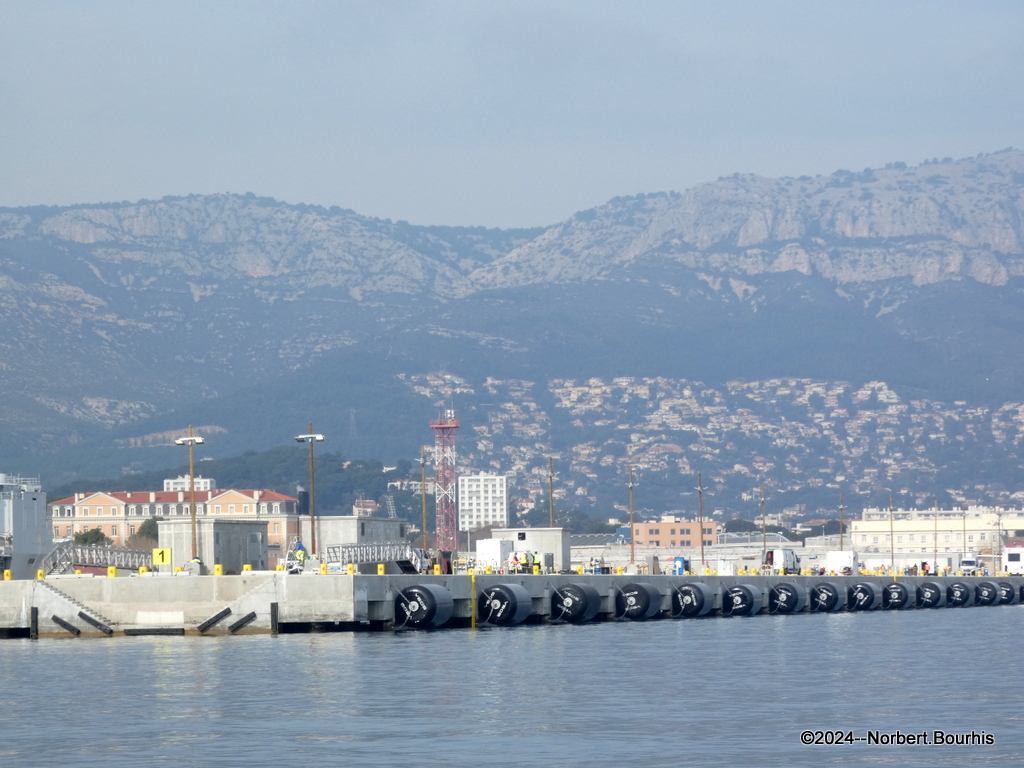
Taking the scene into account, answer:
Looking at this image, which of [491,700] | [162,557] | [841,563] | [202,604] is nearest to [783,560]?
[841,563]

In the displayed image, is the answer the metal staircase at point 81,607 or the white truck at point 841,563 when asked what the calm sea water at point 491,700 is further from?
the white truck at point 841,563

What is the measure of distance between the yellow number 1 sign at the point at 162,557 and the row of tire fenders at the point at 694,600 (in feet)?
32.4

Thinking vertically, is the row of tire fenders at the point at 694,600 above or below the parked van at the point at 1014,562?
above

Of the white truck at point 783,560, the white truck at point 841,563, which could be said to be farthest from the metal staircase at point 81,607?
the white truck at point 841,563

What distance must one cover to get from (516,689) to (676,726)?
26.7ft

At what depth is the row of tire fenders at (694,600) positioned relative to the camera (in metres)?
65.9

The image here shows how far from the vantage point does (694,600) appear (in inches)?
3344

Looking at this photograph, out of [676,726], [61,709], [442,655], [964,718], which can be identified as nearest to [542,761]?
[676,726]

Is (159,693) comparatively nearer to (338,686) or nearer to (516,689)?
(338,686)

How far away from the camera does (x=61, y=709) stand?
133ft

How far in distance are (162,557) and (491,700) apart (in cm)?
3034

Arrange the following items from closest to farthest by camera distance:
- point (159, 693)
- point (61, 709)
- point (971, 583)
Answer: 1. point (61, 709)
2. point (159, 693)
3. point (971, 583)

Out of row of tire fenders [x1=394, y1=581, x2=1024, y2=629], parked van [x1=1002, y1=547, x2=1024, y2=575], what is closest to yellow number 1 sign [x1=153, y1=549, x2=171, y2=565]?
row of tire fenders [x1=394, y1=581, x2=1024, y2=629]

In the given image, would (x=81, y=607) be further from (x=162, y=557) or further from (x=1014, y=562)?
(x=1014, y=562)
